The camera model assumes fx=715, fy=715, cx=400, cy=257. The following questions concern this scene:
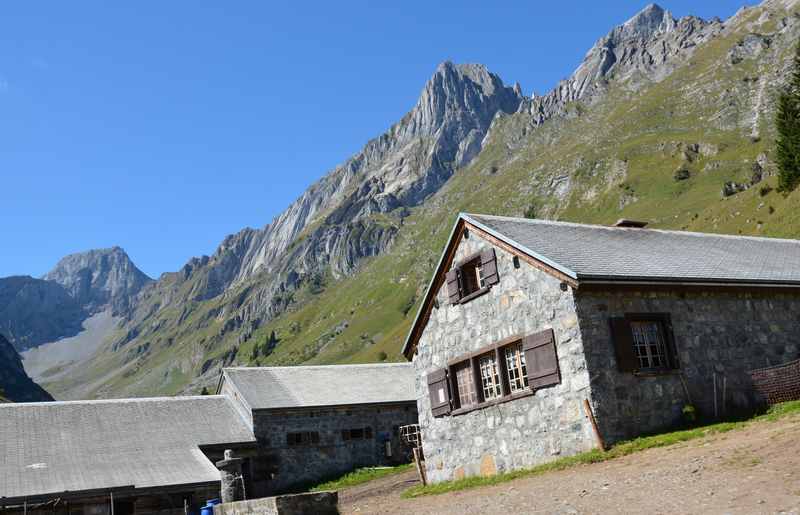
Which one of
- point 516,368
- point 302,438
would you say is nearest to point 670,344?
point 516,368

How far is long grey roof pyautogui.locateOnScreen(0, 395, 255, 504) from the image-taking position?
29.0 metres

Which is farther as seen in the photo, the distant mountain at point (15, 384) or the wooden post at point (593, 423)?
the distant mountain at point (15, 384)

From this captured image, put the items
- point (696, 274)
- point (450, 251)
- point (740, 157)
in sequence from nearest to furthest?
point (696, 274)
point (450, 251)
point (740, 157)

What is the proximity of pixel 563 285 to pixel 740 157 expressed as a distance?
119494mm

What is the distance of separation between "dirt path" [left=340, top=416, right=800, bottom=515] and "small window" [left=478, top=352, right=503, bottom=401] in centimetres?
449

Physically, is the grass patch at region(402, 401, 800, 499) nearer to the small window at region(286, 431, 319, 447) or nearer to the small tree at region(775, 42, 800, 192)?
the small window at region(286, 431, 319, 447)

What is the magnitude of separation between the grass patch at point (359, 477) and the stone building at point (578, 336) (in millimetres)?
9229

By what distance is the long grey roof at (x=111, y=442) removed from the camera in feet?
95.2

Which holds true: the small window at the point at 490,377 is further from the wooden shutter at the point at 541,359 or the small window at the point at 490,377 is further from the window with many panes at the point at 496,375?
the wooden shutter at the point at 541,359

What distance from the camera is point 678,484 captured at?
1321 centimetres

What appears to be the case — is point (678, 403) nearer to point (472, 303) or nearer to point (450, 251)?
point (472, 303)

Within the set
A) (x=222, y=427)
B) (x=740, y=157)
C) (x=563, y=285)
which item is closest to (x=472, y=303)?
(x=563, y=285)

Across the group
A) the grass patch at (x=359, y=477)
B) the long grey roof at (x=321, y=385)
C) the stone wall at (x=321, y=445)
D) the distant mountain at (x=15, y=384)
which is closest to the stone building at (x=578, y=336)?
the grass patch at (x=359, y=477)

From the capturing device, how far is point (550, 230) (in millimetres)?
26266
